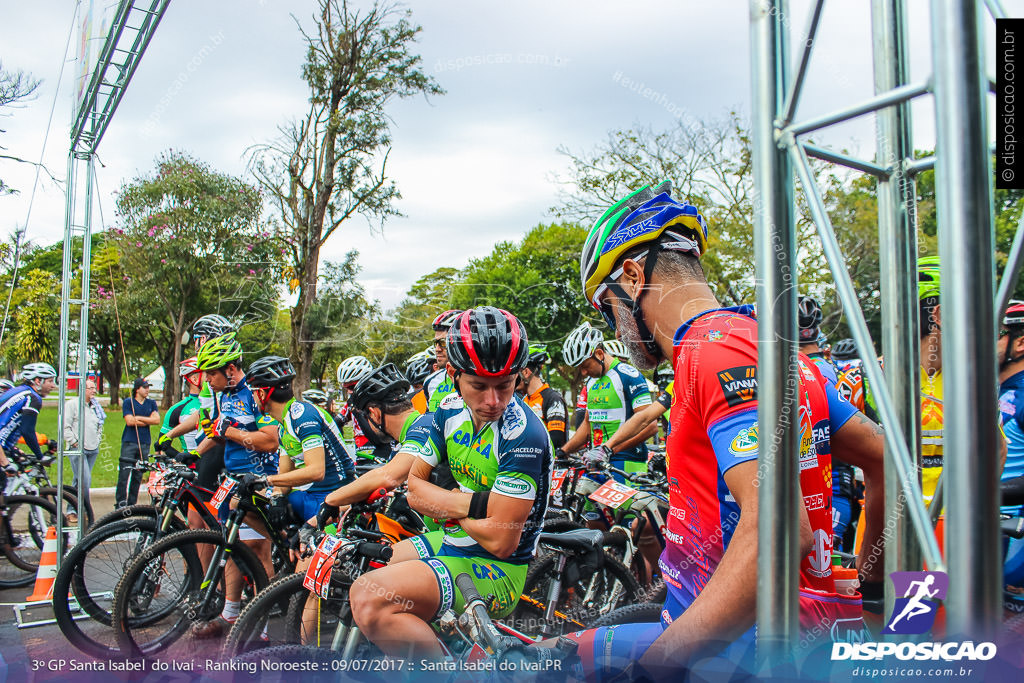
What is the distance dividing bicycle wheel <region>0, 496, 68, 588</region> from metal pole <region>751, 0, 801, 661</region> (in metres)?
7.07

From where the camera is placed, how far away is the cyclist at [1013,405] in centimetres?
266

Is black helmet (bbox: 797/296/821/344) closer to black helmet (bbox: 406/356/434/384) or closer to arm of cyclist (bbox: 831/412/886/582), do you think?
arm of cyclist (bbox: 831/412/886/582)

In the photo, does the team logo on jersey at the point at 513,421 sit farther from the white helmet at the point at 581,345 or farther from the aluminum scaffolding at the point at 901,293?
the white helmet at the point at 581,345

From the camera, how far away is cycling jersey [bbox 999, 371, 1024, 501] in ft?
9.75

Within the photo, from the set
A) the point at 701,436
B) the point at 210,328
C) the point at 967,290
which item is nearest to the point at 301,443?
the point at 210,328

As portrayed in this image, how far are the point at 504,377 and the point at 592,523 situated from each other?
2.78m

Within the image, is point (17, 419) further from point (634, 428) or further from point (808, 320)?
point (808, 320)

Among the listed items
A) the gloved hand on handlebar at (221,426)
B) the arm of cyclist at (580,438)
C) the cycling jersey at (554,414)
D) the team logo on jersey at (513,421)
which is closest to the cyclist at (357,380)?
the gloved hand on handlebar at (221,426)

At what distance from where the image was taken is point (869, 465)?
6.57 ft

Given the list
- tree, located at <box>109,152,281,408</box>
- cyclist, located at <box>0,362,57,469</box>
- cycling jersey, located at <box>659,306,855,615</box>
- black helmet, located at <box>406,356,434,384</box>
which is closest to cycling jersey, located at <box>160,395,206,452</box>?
cyclist, located at <box>0,362,57,469</box>

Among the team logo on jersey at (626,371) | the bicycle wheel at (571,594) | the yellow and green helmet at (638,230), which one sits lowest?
the bicycle wheel at (571,594)

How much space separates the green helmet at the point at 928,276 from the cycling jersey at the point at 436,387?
10.8 feet

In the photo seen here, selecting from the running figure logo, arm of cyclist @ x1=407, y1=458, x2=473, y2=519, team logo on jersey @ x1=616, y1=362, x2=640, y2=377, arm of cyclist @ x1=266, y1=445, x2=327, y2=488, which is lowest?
arm of cyclist @ x1=266, y1=445, x2=327, y2=488

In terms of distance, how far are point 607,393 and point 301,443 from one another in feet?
9.97
